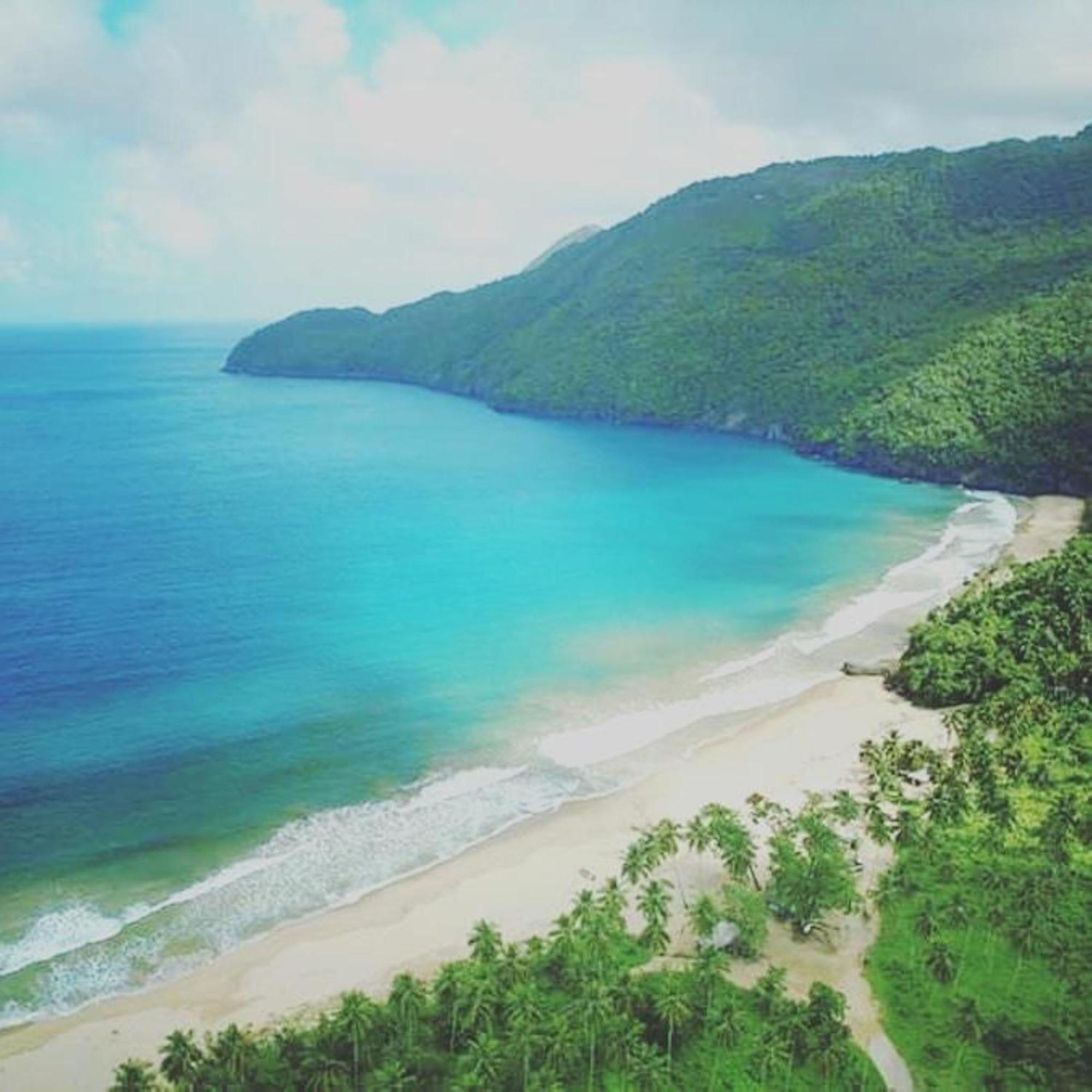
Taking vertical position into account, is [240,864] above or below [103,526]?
below

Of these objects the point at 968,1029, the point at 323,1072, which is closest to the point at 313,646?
the point at 323,1072

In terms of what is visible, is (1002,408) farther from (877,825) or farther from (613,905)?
(613,905)

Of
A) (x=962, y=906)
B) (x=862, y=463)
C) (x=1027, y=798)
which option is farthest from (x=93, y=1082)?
(x=862, y=463)

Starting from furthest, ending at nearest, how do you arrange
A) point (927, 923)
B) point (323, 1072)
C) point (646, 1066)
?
point (927, 923)
point (646, 1066)
point (323, 1072)

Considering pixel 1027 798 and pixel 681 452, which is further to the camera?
pixel 681 452

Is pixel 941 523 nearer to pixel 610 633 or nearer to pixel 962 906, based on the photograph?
pixel 610 633

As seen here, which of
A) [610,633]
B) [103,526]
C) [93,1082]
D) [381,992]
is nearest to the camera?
[93,1082]
